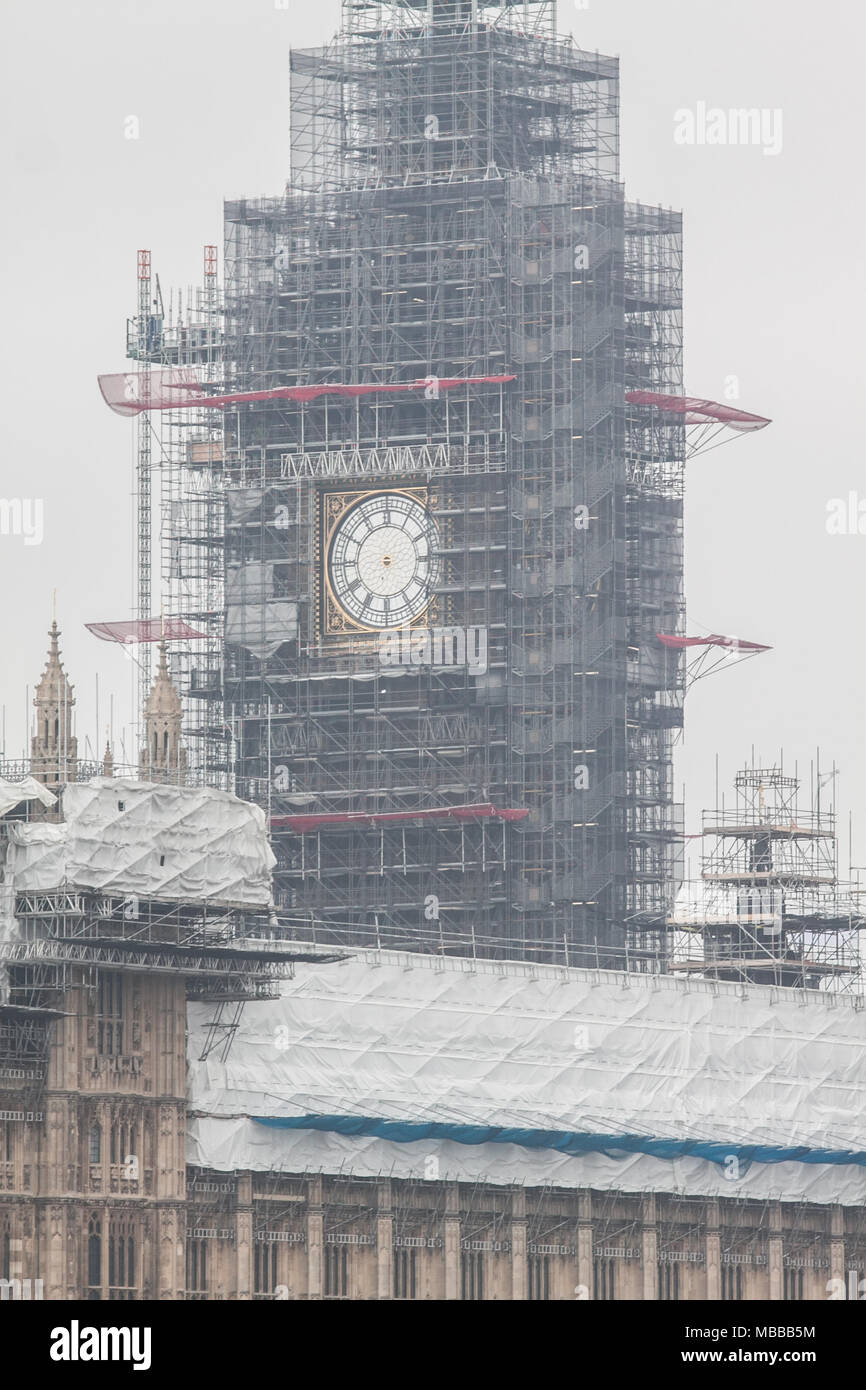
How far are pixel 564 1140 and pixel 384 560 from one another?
118ft

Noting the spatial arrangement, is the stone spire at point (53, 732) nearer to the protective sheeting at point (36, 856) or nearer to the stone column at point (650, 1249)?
the protective sheeting at point (36, 856)

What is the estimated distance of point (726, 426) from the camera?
632 ft

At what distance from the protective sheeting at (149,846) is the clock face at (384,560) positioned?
38292 millimetres

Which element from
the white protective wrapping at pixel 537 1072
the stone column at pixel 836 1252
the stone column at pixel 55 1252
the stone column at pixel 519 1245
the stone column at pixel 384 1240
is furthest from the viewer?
the stone column at pixel 836 1252

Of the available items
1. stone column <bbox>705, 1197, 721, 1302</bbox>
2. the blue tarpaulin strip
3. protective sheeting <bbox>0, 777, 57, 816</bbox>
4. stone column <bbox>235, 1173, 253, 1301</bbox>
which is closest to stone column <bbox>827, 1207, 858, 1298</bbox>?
the blue tarpaulin strip

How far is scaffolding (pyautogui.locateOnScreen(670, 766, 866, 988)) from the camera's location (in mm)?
180625

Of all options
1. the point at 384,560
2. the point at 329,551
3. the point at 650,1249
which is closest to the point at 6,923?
the point at 650,1249

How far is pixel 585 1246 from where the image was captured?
16200 cm

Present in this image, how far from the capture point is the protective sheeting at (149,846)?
143 meters

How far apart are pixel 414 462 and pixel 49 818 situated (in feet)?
151

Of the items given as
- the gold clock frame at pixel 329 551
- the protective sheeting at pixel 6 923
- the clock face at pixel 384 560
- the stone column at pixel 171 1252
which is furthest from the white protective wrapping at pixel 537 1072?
the gold clock frame at pixel 329 551

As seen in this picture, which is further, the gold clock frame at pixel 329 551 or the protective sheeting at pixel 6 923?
the gold clock frame at pixel 329 551
